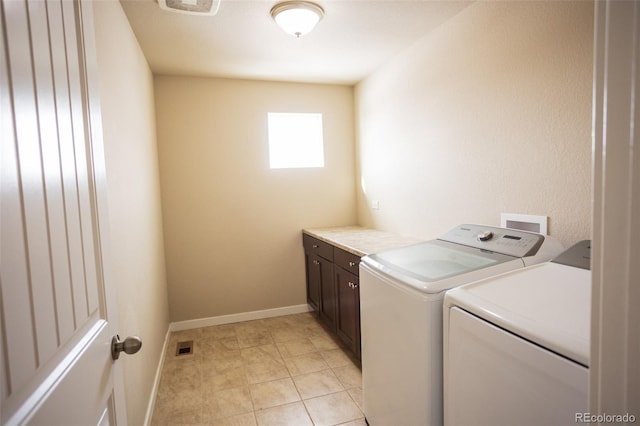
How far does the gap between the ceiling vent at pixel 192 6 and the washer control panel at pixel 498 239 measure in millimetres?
1912

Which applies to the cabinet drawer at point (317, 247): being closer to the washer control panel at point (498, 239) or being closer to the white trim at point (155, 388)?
the washer control panel at point (498, 239)

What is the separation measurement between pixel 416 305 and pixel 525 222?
3.02ft

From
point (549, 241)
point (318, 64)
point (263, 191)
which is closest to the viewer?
point (549, 241)

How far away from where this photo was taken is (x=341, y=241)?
110 inches

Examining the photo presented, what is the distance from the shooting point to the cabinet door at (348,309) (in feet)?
8.04

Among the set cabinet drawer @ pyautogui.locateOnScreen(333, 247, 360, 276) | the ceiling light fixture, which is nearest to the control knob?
cabinet drawer @ pyautogui.locateOnScreen(333, 247, 360, 276)

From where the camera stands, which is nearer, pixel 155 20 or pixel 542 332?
pixel 542 332

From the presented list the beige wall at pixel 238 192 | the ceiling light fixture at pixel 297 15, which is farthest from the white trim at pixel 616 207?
the beige wall at pixel 238 192

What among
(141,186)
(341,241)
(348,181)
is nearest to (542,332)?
(341,241)

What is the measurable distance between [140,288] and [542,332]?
2022 millimetres

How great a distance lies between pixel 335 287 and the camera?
9.41ft

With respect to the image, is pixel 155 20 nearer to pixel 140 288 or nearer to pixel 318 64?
pixel 318 64

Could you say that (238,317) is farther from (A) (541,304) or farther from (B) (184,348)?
(A) (541,304)

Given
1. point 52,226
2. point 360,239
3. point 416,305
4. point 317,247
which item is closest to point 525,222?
point 416,305
